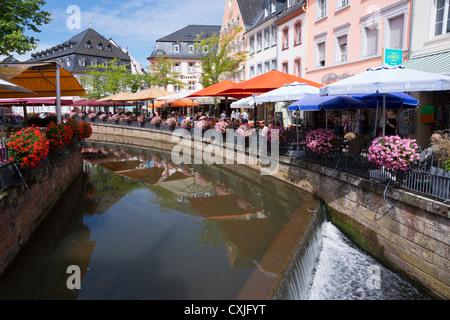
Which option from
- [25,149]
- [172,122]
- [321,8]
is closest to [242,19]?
[172,122]

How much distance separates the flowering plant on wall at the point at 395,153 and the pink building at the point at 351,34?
7216mm

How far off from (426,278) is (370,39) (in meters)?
13.0

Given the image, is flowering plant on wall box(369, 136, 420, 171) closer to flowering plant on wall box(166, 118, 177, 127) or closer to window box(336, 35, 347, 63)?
window box(336, 35, 347, 63)

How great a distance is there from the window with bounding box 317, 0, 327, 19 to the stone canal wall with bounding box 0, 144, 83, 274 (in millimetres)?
16241

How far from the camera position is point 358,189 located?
844 centimetres

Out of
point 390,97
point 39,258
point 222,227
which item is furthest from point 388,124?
point 39,258

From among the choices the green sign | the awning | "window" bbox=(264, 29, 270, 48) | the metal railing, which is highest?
"window" bbox=(264, 29, 270, 48)

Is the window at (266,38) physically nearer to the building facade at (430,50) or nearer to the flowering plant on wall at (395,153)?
the building facade at (430,50)

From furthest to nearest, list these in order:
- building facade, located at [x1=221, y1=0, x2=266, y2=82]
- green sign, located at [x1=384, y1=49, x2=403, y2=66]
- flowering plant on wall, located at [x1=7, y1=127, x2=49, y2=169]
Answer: building facade, located at [x1=221, y1=0, x2=266, y2=82] < green sign, located at [x1=384, y1=49, x2=403, y2=66] < flowering plant on wall, located at [x1=7, y1=127, x2=49, y2=169]

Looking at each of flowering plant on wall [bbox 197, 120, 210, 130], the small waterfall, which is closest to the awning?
the small waterfall

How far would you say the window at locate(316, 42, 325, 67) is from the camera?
786 inches

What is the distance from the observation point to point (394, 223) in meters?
7.07

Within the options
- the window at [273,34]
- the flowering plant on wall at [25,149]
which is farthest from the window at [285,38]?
the flowering plant on wall at [25,149]

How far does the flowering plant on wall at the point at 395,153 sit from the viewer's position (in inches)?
262
